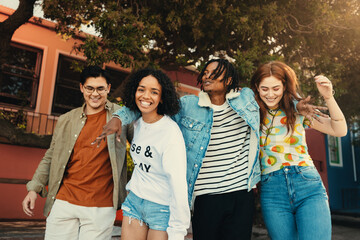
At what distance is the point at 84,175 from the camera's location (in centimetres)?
264

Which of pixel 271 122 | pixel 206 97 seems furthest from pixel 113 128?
pixel 271 122

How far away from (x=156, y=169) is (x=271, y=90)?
1.20 metres

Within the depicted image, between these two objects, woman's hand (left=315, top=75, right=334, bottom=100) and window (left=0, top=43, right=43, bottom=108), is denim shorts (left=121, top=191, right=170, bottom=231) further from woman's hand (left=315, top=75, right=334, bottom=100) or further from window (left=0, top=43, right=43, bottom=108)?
window (left=0, top=43, right=43, bottom=108)

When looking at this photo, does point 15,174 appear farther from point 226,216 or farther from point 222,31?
point 226,216

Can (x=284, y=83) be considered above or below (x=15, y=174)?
above

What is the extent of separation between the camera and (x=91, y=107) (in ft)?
9.59

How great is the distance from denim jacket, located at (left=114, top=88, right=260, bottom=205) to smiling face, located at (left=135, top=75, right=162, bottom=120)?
188 millimetres

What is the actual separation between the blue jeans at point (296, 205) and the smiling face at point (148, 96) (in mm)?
1072

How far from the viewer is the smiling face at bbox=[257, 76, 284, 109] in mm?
2713

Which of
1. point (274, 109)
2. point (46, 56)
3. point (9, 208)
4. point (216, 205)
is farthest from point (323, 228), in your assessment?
point (46, 56)

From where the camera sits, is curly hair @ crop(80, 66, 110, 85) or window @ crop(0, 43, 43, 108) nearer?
curly hair @ crop(80, 66, 110, 85)

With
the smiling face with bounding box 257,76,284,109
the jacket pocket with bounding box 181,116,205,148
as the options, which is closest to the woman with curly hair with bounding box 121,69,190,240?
the jacket pocket with bounding box 181,116,205,148

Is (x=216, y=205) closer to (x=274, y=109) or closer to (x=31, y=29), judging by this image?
(x=274, y=109)

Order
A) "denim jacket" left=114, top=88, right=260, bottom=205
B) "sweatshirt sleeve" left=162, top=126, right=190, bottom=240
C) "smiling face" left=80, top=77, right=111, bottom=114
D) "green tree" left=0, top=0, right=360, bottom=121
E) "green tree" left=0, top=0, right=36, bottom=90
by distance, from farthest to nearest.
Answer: "green tree" left=0, top=0, right=36, bottom=90 < "green tree" left=0, top=0, right=360, bottom=121 < "smiling face" left=80, top=77, right=111, bottom=114 < "denim jacket" left=114, top=88, right=260, bottom=205 < "sweatshirt sleeve" left=162, top=126, right=190, bottom=240
